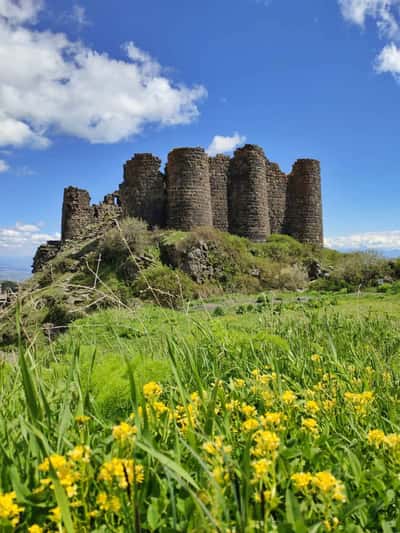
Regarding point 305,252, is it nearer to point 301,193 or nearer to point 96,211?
point 301,193

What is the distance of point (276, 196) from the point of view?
27547mm

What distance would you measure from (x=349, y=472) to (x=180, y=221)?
2126cm

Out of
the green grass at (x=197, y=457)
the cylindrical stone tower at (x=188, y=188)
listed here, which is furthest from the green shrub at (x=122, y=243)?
the green grass at (x=197, y=457)

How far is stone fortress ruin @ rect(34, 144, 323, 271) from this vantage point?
22.4 meters

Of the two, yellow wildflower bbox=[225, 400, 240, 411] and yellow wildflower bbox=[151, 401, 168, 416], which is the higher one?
yellow wildflower bbox=[151, 401, 168, 416]

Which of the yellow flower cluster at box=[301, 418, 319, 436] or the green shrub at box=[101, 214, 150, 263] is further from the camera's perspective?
the green shrub at box=[101, 214, 150, 263]

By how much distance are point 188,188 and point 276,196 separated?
7.75 m

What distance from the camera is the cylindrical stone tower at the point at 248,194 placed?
24.5 meters

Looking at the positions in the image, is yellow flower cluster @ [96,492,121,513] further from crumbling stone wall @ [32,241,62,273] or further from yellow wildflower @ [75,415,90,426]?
crumbling stone wall @ [32,241,62,273]

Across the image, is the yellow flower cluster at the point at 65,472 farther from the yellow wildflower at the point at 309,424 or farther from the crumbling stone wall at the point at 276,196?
the crumbling stone wall at the point at 276,196

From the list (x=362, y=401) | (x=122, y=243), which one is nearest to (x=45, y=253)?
(x=122, y=243)

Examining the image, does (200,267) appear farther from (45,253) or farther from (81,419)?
(81,419)

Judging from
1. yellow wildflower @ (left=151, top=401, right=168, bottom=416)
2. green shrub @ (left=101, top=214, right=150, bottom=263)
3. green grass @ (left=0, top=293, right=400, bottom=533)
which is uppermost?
green shrub @ (left=101, top=214, right=150, bottom=263)

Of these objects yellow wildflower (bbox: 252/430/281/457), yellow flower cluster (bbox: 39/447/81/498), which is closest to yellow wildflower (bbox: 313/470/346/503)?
yellow wildflower (bbox: 252/430/281/457)
